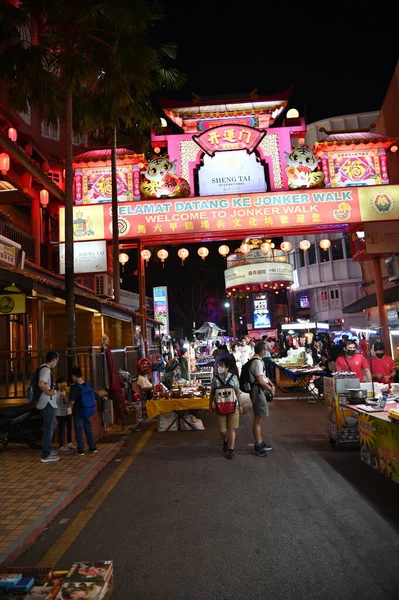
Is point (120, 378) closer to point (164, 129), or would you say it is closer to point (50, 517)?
point (50, 517)

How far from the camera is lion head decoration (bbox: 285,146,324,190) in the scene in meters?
17.0

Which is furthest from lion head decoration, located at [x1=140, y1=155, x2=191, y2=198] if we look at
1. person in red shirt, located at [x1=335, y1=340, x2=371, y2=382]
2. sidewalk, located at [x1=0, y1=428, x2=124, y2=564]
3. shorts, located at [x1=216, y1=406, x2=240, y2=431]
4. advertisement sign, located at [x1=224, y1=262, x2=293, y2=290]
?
advertisement sign, located at [x1=224, y1=262, x2=293, y2=290]

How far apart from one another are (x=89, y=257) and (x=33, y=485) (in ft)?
38.8

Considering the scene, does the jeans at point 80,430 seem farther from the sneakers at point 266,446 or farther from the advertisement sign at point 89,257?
the advertisement sign at point 89,257

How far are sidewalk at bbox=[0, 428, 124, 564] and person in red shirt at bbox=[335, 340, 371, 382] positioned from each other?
4729 mm

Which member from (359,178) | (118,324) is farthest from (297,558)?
(359,178)

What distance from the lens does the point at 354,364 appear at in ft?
26.7

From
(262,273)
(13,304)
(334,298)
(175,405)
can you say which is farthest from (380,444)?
(334,298)

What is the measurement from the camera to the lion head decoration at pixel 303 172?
17000 mm

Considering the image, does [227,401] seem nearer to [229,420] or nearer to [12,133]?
[229,420]

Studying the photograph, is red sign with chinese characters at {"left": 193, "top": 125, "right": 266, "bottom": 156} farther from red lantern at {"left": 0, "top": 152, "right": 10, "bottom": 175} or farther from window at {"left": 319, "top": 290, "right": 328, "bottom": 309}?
window at {"left": 319, "top": 290, "right": 328, "bottom": 309}

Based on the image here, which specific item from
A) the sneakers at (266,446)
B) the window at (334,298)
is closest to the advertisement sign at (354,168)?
the sneakers at (266,446)

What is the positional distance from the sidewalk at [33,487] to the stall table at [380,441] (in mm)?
4051

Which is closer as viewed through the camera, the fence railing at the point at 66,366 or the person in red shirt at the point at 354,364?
the person in red shirt at the point at 354,364
